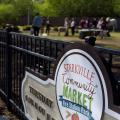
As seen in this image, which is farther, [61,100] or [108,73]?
[61,100]

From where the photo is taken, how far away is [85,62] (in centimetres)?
454

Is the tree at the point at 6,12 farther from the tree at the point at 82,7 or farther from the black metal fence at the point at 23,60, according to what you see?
the black metal fence at the point at 23,60

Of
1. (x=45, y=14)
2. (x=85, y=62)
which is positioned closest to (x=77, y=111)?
(x=85, y=62)

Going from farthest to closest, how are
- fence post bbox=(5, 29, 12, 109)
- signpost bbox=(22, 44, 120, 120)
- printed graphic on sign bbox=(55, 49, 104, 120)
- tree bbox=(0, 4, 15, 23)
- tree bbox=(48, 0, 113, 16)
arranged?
tree bbox=(0, 4, 15, 23)
tree bbox=(48, 0, 113, 16)
fence post bbox=(5, 29, 12, 109)
printed graphic on sign bbox=(55, 49, 104, 120)
signpost bbox=(22, 44, 120, 120)

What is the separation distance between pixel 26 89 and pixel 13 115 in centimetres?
152

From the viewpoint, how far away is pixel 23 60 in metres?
7.31

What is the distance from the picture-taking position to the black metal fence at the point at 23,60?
445 cm

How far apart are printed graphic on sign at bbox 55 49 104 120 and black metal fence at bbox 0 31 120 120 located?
162 mm

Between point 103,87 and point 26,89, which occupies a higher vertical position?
point 103,87

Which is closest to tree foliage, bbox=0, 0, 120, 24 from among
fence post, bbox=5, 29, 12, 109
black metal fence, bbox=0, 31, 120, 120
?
black metal fence, bbox=0, 31, 120, 120

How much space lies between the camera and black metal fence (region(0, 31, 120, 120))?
4.45 meters

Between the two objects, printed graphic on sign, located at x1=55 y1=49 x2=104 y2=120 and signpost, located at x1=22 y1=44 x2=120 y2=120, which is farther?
printed graphic on sign, located at x1=55 y1=49 x2=104 y2=120

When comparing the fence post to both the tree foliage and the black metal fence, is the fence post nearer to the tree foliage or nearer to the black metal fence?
the black metal fence

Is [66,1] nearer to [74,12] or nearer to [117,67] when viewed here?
[74,12]
